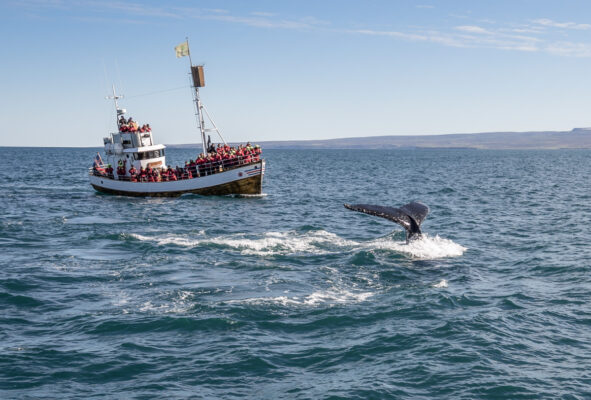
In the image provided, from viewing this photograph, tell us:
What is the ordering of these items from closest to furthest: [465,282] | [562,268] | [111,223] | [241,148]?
[465,282] → [562,268] → [111,223] → [241,148]

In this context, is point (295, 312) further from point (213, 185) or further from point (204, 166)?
point (204, 166)

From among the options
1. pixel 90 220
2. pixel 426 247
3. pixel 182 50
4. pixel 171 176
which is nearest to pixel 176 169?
pixel 171 176

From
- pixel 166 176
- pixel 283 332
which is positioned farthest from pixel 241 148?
pixel 283 332

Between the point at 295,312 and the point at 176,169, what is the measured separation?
34.7m

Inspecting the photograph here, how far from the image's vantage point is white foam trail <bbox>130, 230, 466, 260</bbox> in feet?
73.5

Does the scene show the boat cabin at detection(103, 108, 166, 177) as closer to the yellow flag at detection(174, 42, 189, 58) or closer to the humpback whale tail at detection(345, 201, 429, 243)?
the yellow flag at detection(174, 42, 189, 58)

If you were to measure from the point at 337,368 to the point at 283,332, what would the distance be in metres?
2.23

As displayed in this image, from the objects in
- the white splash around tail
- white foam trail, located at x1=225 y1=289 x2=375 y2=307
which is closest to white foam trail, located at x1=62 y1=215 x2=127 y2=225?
white foam trail, located at x1=225 y1=289 x2=375 y2=307

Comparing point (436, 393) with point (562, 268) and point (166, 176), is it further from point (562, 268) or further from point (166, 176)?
point (166, 176)

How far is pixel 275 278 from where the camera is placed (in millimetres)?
18500

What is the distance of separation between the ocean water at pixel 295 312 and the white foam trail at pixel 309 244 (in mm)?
140

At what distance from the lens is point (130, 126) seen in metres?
47.6

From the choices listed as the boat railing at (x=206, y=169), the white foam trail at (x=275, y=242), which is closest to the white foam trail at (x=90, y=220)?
the white foam trail at (x=275, y=242)

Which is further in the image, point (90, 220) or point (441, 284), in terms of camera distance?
point (90, 220)
